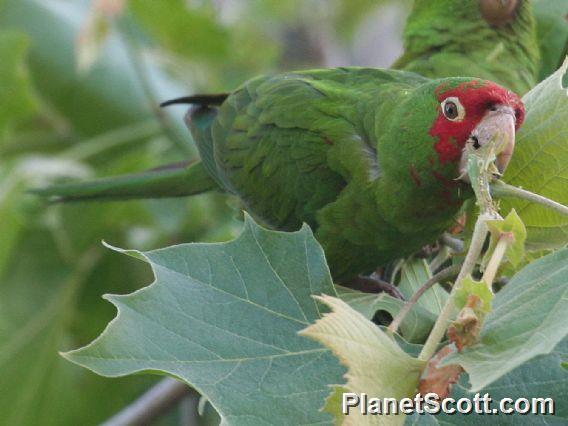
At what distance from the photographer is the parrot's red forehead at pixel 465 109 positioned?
0.99 m

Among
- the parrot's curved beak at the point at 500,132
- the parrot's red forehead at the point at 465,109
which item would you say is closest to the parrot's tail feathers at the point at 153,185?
the parrot's red forehead at the point at 465,109

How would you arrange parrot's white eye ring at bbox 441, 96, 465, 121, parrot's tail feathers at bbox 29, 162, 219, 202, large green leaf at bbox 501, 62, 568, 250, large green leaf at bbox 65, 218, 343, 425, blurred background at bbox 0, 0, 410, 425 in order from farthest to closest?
blurred background at bbox 0, 0, 410, 425 → parrot's tail feathers at bbox 29, 162, 219, 202 → parrot's white eye ring at bbox 441, 96, 465, 121 → large green leaf at bbox 501, 62, 568, 250 → large green leaf at bbox 65, 218, 343, 425

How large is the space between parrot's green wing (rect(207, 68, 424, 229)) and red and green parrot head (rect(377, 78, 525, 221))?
8cm

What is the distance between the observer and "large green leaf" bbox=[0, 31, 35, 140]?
2.13 m

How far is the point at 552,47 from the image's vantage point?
5.20ft

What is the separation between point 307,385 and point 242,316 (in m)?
0.11

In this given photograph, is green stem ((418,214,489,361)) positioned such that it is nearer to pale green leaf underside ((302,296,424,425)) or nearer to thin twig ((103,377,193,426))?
pale green leaf underside ((302,296,424,425))

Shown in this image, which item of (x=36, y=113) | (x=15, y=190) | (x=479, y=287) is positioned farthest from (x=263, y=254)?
(x=36, y=113)

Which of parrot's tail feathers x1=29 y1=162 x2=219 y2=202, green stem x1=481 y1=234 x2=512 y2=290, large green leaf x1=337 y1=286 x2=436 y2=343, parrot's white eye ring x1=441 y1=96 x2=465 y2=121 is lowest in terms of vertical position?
large green leaf x1=337 y1=286 x2=436 y2=343

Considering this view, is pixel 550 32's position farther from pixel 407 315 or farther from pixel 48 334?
pixel 48 334

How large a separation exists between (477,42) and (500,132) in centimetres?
74

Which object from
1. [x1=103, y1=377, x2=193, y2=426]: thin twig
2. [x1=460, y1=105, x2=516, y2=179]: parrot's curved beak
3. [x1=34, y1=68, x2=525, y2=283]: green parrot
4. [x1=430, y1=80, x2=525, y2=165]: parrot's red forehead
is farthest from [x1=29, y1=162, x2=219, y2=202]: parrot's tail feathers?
[x1=460, y1=105, x2=516, y2=179]: parrot's curved beak

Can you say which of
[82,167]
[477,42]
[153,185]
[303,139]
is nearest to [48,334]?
[82,167]

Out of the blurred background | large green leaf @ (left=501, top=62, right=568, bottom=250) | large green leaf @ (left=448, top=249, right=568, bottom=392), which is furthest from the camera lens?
the blurred background
